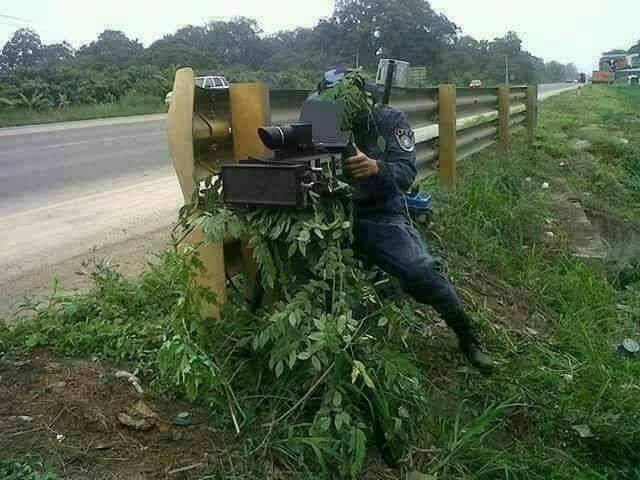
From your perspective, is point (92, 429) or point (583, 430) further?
point (583, 430)

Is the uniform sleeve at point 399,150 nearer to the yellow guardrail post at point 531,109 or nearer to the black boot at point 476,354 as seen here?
the black boot at point 476,354

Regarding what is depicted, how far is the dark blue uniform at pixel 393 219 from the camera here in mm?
2842

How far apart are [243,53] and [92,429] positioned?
95.2ft

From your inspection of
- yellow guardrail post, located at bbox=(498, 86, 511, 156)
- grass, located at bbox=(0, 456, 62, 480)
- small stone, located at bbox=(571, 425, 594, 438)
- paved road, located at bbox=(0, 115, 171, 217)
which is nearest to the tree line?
yellow guardrail post, located at bbox=(498, 86, 511, 156)

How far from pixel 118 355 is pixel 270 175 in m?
1.09

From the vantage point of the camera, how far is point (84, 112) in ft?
80.6

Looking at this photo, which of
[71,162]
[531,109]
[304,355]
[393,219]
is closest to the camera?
[304,355]

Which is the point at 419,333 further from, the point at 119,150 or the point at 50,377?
the point at 119,150

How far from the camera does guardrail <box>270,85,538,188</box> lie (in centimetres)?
328

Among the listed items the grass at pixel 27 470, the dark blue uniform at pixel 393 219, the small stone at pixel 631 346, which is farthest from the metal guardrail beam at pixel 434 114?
the small stone at pixel 631 346

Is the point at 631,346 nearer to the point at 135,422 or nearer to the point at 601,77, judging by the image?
the point at 135,422

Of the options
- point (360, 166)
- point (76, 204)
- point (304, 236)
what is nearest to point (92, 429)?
point (304, 236)

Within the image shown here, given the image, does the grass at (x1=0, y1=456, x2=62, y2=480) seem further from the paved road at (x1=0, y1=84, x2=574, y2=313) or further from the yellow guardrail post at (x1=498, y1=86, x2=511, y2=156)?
the yellow guardrail post at (x1=498, y1=86, x2=511, y2=156)

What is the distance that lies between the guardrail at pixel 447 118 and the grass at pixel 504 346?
44 cm
